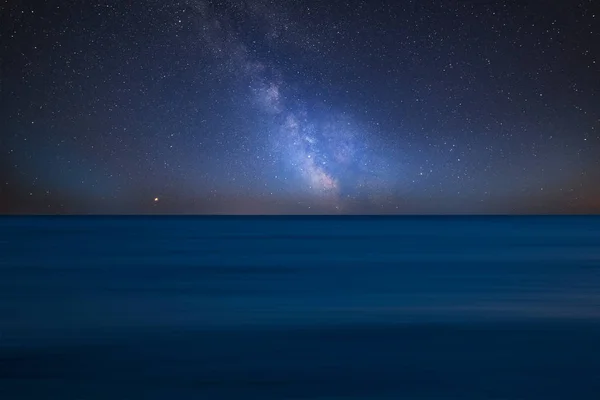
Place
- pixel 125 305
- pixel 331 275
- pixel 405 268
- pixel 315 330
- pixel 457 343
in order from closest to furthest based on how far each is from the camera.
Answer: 1. pixel 457 343
2. pixel 315 330
3. pixel 125 305
4. pixel 331 275
5. pixel 405 268

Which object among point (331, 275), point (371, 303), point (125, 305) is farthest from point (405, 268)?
point (125, 305)

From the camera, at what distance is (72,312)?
23.1ft

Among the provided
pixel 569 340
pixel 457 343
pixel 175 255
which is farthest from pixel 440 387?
pixel 175 255

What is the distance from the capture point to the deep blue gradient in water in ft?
14.2

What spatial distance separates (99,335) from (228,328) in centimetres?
89

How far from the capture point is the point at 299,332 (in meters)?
6.11

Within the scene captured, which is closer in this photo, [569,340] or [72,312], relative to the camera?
[569,340]

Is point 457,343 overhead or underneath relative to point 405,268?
underneath

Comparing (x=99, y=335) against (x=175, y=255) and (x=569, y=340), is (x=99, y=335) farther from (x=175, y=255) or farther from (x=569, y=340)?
(x=175, y=255)

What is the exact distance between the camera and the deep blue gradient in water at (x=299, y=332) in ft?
14.2

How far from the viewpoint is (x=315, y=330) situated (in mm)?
6188

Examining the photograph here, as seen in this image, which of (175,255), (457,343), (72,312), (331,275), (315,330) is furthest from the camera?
(175,255)

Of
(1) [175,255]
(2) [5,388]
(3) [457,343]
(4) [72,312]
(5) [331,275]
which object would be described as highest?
(1) [175,255]

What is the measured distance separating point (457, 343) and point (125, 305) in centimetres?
312
